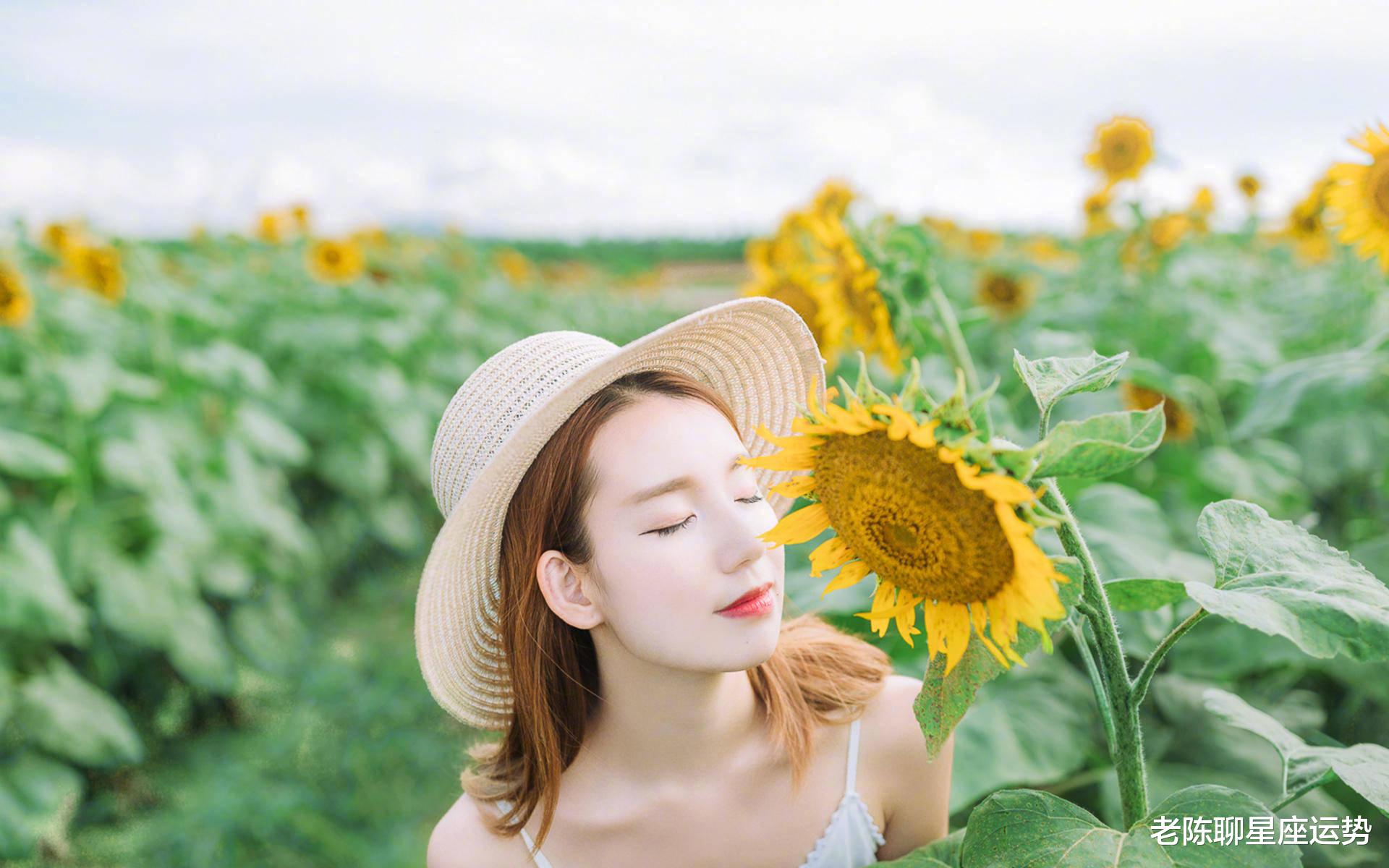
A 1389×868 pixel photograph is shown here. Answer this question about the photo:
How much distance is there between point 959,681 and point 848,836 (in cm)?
48

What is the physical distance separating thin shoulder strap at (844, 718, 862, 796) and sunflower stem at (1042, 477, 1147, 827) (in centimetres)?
32

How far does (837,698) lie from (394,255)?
578 centimetres

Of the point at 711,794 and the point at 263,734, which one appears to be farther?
the point at 263,734

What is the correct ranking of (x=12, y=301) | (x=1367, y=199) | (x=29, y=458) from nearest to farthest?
(x=1367, y=199) → (x=29, y=458) → (x=12, y=301)

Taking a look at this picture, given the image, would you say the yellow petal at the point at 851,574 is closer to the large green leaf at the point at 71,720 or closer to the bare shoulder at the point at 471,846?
the bare shoulder at the point at 471,846

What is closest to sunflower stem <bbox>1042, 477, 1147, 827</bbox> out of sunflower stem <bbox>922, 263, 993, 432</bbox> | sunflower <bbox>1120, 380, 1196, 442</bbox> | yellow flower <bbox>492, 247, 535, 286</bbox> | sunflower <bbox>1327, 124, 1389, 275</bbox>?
sunflower stem <bbox>922, 263, 993, 432</bbox>

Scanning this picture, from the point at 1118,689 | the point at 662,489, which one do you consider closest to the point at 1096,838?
the point at 1118,689

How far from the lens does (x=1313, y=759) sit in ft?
3.53

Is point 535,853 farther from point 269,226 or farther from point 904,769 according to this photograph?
point 269,226

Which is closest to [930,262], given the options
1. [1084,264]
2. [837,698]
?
[837,698]

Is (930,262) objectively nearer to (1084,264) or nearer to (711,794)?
(711,794)

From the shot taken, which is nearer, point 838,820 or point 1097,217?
point 838,820

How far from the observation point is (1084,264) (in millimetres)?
3676

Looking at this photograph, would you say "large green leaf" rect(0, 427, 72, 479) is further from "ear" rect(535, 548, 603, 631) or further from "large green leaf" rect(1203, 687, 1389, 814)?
"large green leaf" rect(1203, 687, 1389, 814)
